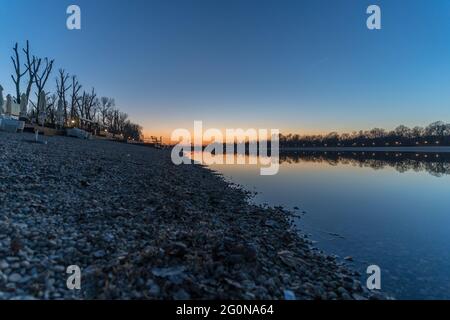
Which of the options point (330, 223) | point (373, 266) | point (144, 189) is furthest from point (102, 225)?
point (330, 223)

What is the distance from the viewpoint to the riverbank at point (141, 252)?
407 cm

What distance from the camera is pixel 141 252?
16.3 feet

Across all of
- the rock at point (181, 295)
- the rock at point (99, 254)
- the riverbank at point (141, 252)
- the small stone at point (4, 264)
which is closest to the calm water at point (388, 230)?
the riverbank at point (141, 252)

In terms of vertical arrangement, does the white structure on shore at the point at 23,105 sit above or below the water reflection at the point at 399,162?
above

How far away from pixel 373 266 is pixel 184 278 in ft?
16.8

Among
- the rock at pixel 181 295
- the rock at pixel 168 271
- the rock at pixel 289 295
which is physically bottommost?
the rock at pixel 289 295

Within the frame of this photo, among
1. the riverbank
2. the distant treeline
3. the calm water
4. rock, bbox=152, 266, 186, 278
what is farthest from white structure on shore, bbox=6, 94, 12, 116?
the distant treeline

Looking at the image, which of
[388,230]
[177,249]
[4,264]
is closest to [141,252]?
[177,249]

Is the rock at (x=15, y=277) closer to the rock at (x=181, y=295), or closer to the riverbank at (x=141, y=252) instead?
the riverbank at (x=141, y=252)

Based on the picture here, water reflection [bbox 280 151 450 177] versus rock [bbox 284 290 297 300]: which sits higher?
water reflection [bbox 280 151 450 177]

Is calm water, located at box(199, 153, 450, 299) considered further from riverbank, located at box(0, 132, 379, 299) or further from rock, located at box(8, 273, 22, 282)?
rock, located at box(8, 273, 22, 282)

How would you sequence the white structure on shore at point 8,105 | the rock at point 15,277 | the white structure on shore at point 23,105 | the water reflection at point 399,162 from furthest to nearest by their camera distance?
the water reflection at point 399,162 < the white structure on shore at point 23,105 < the white structure on shore at point 8,105 < the rock at point 15,277

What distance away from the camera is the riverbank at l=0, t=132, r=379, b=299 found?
407 centimetres
